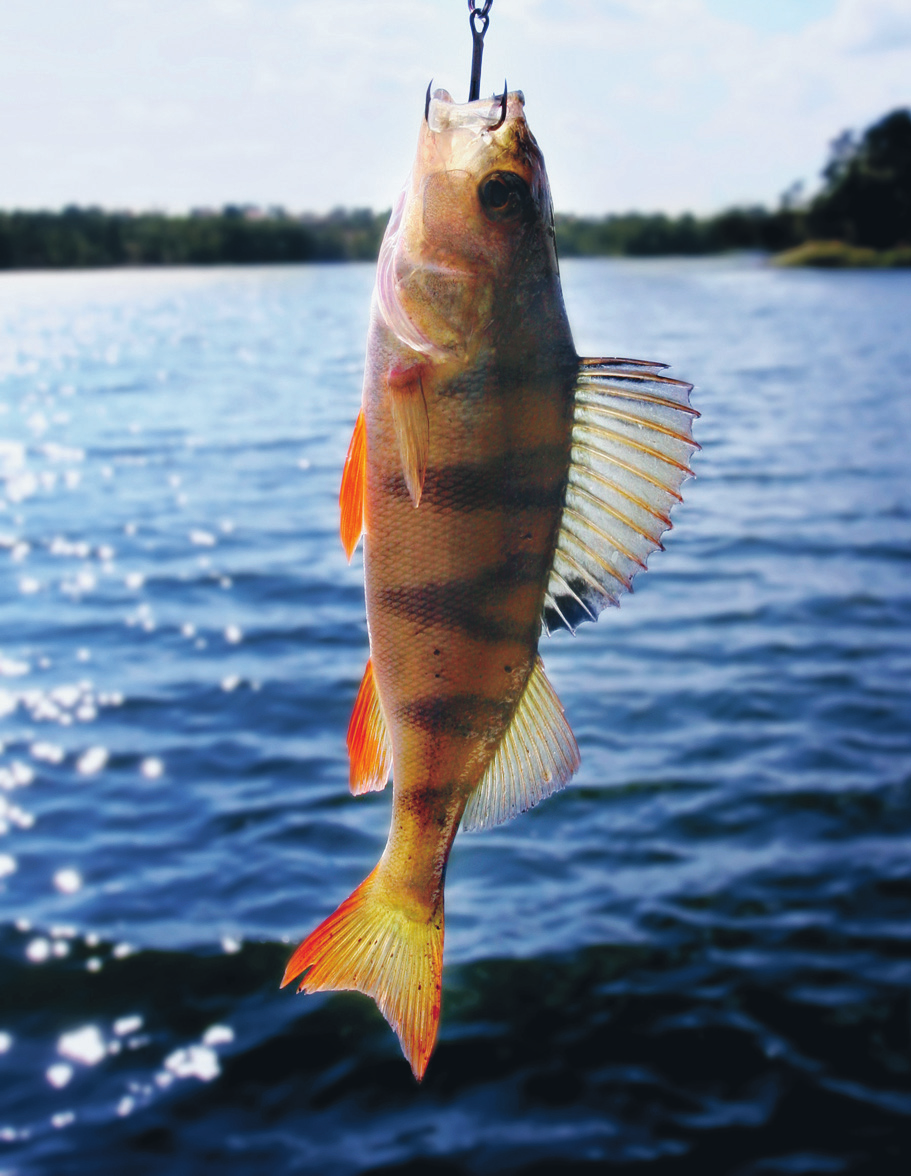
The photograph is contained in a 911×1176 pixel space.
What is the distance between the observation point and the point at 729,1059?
8.05m

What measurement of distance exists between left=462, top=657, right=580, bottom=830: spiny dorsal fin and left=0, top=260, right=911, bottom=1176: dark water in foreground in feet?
19.3

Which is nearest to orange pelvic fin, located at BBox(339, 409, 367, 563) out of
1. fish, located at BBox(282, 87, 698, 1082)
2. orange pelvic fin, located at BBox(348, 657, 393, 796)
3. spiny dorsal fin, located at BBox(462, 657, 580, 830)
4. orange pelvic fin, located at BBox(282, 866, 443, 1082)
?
fish, located at BBox(282, 87, 698, 1082)

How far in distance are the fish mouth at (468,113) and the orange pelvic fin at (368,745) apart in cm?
109

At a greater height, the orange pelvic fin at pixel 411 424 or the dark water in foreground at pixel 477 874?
the orange pelvic fin at pixel 411 424

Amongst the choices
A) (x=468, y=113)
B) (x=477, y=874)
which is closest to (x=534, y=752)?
(x=468, y=113)

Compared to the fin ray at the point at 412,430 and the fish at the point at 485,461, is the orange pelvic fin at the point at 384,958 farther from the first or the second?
the fin ray at the point at 412,430

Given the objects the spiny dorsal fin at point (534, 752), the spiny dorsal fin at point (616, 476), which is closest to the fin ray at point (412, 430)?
the spiny dorsal fin at point (616, 476)

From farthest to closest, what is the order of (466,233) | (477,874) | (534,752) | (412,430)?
(477,874), (534,752), (466,233), (412,430)

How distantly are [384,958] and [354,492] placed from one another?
3.24 ft

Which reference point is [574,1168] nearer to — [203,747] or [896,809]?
[896,809]

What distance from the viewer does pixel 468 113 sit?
2.21 m

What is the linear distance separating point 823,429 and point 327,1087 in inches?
1081

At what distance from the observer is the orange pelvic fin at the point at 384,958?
236cm

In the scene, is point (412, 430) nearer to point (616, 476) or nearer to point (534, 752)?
point (616, 476)
